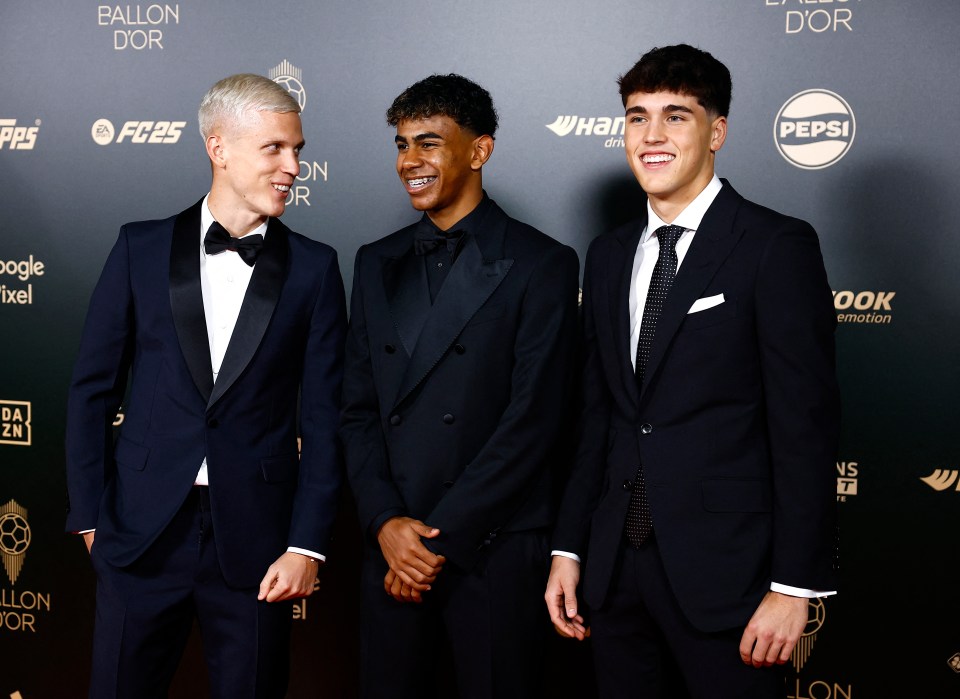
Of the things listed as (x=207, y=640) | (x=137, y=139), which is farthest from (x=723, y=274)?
(x=137, y=139)

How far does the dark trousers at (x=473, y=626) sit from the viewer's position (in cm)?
212

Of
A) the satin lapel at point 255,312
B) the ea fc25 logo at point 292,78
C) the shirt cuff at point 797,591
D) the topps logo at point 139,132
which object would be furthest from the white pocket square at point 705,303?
the topps logo at point 139,132

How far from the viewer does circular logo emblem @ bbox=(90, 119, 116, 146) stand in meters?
3.40

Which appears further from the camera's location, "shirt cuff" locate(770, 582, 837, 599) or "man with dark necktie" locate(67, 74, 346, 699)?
"man with dark necktie" locate(67, 74, 346, 699)

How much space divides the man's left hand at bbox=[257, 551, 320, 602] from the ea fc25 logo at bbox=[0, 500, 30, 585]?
1.86 meters

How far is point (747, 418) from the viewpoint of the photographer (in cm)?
185

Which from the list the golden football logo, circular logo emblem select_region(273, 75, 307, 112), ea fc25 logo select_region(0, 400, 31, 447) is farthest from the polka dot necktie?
ea fc25 logo select_region(0, 400, 31, 447)

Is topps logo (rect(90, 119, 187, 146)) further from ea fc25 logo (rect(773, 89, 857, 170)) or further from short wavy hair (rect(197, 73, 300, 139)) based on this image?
ea fc25 logo (rect(773, 89, 857, 170))

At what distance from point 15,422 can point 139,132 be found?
1.19m

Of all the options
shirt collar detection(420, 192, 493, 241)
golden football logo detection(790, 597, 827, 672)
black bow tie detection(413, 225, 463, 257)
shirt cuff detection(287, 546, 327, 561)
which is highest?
shirt collar detection(420, 192, 493, 241)

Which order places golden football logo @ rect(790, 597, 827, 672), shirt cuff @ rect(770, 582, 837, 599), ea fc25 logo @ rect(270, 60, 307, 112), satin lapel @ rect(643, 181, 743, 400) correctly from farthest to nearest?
1. ea fc25 logo @ rect(270, 60, 307, 112)
2. golden football logo @ rect(790, 597, 827, 672)
3. satin lapel @ rect(643, 181, 743, 400)
4. shirt cuff @ rect(770, 582, 837, 599)

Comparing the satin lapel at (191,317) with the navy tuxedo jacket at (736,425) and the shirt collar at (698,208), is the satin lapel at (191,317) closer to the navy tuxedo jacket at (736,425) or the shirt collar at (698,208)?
the navy tuxedo jacket at (736,425)

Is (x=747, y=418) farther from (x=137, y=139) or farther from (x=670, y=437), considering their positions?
(x=137, y=139)

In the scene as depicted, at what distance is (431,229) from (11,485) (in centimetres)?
223
